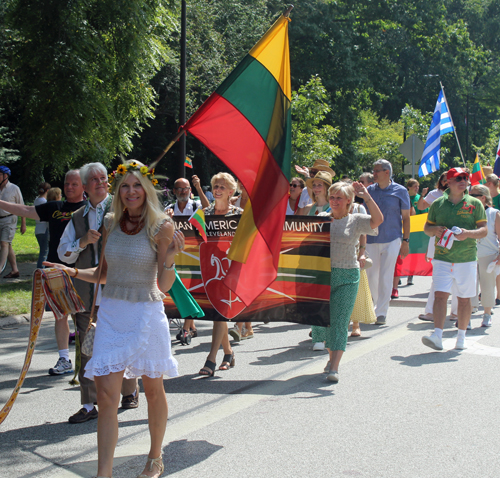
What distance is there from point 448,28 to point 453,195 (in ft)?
133

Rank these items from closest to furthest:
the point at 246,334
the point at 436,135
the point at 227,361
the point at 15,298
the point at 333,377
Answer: the point at 333,377, the point at 227,361, the point at 246,334, the point at 15,298, the point at 436,135

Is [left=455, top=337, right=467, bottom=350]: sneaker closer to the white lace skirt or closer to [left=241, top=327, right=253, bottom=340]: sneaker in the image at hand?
[left=241, top=327, right=253, bottom=340]: sneaker

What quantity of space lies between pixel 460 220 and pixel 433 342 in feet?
4.57

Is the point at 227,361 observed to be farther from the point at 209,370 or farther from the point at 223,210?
the point at 223,210

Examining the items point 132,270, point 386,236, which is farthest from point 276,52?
point 386,236

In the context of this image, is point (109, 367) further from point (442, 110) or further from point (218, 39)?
point (218, 39)

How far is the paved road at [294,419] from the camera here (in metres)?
3.93

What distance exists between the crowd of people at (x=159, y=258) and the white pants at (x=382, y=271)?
15 millimetres

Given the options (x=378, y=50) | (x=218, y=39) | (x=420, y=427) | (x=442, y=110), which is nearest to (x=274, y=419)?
(x=420, y=427)

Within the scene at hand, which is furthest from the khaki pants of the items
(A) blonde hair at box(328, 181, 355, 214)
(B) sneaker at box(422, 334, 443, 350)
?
(B) sneaker at box(422, 334, 443, 350)

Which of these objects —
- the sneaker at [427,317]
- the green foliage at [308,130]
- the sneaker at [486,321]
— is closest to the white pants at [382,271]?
the sneaker at [427,317]

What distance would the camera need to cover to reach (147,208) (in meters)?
3.75

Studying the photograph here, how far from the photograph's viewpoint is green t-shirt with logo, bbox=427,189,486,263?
7082 millimetres

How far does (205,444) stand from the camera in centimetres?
429
